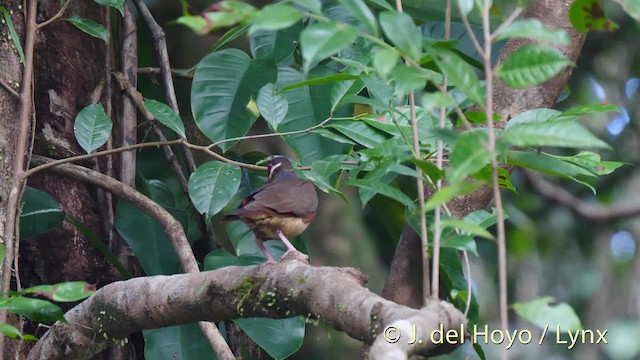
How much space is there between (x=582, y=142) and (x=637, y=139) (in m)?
2.64

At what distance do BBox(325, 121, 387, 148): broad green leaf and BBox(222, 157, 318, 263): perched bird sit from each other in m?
0.21

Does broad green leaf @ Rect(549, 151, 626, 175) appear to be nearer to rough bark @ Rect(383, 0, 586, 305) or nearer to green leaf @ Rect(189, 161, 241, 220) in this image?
rough bark @ Rect(383, 0, 586, 305)

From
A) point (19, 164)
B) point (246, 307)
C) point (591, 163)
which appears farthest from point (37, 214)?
point (591, 163)

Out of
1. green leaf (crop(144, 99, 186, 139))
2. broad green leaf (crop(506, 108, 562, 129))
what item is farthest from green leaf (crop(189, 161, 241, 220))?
broad green leaf (crop(506, 108, 562, 129))

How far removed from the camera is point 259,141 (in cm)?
346

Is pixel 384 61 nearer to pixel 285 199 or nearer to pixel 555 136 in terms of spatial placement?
pixel 555 136

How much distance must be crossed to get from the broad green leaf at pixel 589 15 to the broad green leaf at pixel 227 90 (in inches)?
56.3

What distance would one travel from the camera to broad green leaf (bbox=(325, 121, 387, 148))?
227cm

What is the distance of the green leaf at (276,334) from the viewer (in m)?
2.49

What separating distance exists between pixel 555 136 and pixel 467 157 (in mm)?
A: 135

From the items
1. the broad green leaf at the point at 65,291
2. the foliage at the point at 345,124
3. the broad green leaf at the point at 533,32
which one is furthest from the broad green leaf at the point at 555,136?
the broad green leaf at the point at 65,291

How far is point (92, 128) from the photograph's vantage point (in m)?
2.42

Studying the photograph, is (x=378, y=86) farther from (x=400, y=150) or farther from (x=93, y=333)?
(x=93, y=333)

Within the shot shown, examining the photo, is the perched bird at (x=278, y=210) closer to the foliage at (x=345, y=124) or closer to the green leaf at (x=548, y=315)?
the foliage at (x=345, y=124)
